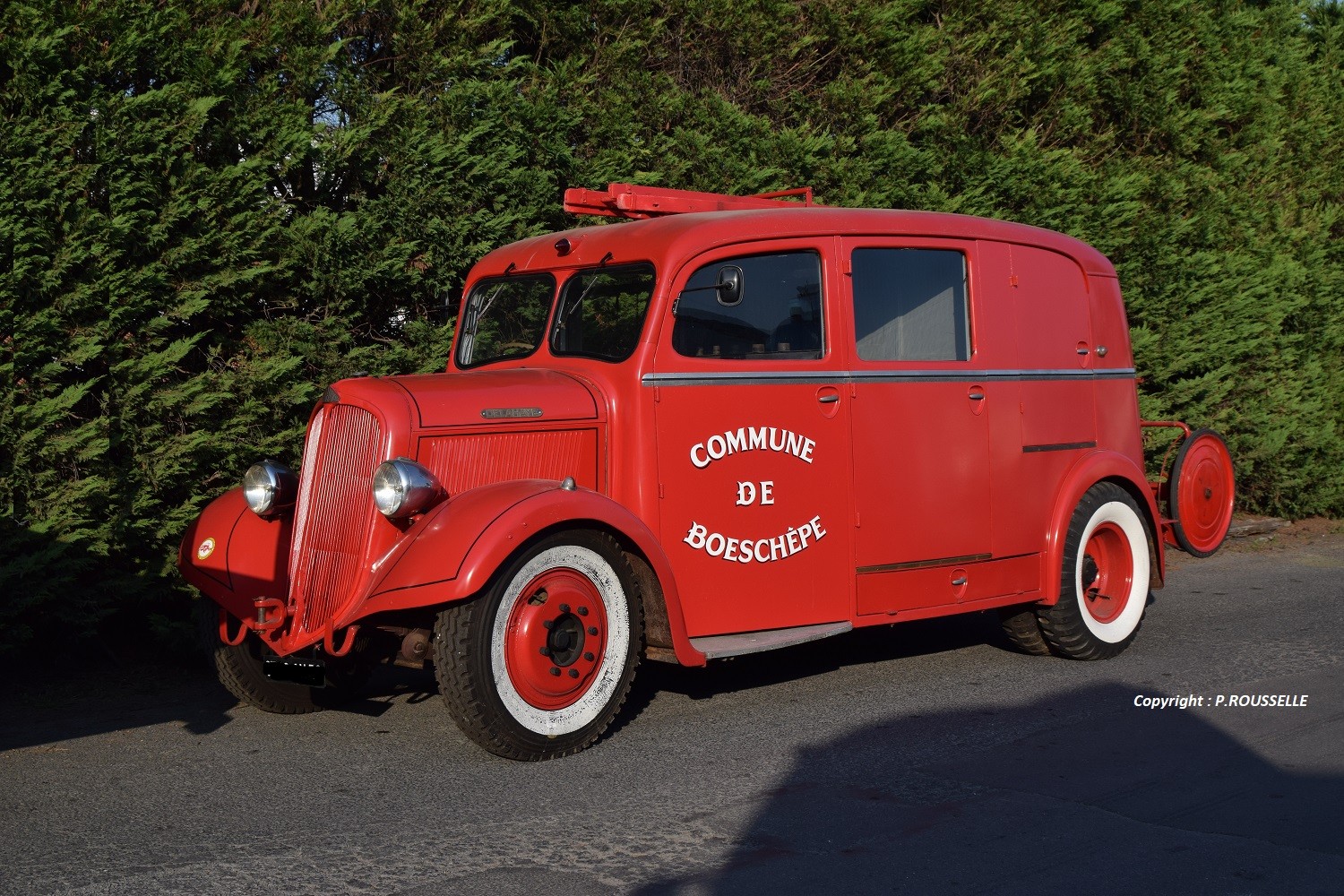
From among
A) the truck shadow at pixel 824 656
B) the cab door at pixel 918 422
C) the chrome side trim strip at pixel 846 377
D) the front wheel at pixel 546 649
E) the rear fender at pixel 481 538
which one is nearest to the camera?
the rear fender at pixel 481 538

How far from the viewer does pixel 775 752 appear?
18.0ft

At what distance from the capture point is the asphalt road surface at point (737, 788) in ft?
13.5

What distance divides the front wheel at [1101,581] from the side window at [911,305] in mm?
1287

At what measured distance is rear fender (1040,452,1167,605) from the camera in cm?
723

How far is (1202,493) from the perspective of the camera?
26.8ft

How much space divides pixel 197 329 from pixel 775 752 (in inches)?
160

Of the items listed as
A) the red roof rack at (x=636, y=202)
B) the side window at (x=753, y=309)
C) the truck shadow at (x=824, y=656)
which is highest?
the red roof rack at (x=636, y=202)

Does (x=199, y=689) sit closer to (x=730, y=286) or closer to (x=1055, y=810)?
(x=730, y=286)

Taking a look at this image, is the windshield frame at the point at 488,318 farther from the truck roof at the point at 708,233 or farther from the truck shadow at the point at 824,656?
the truck shadow at the point at 824,656

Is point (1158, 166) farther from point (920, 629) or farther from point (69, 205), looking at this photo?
point (69, 205)

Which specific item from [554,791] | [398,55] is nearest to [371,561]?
[554,791]

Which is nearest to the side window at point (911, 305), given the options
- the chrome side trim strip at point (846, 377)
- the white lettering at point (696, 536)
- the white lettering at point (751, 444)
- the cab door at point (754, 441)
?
the chrome side trim strip at point (846, 377)

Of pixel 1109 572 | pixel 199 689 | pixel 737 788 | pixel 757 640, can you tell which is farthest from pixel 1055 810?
pixel 199 689

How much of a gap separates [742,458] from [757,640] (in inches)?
32.8
